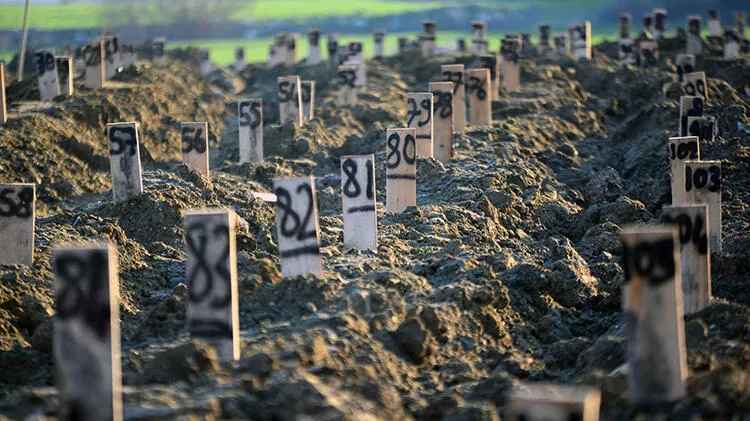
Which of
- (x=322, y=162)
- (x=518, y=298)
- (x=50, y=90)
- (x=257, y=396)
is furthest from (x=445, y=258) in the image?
(x=50, y=90)

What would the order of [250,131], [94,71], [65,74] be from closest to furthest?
1. [250,131]
2. [65,74]
3. [94,71]

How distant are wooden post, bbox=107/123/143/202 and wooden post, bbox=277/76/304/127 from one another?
6.98 m

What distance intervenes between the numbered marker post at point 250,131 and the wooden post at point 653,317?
9814 millimetres

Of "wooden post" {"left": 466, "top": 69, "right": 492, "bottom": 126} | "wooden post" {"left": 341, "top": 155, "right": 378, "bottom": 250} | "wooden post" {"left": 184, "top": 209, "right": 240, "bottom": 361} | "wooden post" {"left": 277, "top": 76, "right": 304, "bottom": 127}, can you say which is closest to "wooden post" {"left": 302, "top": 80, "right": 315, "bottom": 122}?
"wooden post" {"left": 277, "top": 76, "right": 304, "bottom": 127}

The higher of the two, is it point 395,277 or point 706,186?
point 706,186

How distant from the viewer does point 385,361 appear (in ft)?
29.1

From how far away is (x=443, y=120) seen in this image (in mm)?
16281

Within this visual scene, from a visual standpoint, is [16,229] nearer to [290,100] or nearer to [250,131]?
[250,131]

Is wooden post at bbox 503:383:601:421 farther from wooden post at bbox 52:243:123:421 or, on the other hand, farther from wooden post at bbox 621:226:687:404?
wooden post at bbox 52:243:123:421

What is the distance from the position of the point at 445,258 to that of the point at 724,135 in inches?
330

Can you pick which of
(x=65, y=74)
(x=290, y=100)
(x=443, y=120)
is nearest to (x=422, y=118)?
(x=443, y=120)

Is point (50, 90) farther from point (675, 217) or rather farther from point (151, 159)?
point (675, 217)

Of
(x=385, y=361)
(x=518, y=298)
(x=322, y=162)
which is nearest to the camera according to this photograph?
(x=385, y=361)

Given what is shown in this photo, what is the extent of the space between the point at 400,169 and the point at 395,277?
9.99 ft
